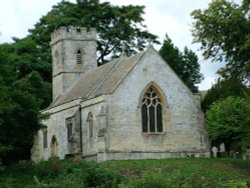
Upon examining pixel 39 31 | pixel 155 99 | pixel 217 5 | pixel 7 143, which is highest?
pixel 39 31

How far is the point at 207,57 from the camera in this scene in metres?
46.0

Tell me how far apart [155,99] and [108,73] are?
4.86 meters

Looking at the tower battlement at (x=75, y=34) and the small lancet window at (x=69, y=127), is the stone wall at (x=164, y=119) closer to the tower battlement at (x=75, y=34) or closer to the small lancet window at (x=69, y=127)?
the small lancet window at (x=69, y=127)

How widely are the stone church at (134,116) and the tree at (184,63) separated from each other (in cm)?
1866

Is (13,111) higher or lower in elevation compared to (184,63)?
lower

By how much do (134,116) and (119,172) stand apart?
8.48 meters

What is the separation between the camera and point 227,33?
A: 149 feet

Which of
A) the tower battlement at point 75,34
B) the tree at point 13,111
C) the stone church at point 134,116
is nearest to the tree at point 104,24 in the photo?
the tower battlement at point 75,34

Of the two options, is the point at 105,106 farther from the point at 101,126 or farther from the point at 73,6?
the point at 73,6

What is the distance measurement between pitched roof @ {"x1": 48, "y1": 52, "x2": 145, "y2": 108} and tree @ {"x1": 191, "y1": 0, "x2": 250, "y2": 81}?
9.34 meters

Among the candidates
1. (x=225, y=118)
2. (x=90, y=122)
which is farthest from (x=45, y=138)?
(x=225, y=118)

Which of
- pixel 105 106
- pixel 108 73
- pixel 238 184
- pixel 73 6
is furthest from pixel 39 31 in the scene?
pixel 238 184

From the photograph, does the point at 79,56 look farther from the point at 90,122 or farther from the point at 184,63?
the point at 184,63

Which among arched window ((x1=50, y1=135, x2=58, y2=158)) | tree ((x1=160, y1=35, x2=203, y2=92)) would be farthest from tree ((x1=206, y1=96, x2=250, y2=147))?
tree ((x1=160, y1=35, x2=203, y2=92))
